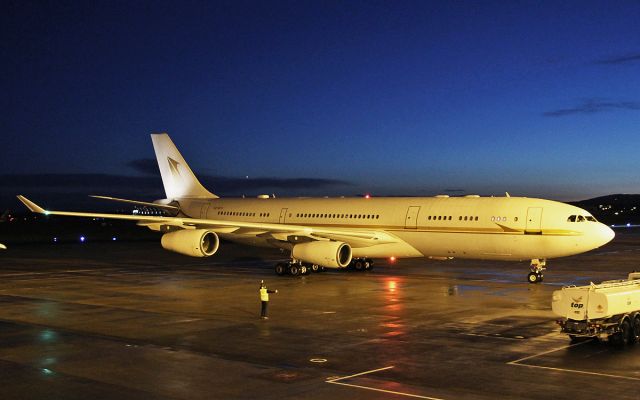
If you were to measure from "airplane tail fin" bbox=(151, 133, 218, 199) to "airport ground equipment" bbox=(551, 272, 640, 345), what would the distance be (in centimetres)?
3001

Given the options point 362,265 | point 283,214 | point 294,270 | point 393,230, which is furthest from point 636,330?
point 283,214

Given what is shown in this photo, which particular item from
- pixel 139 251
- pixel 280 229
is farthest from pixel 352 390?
pixel 139 251

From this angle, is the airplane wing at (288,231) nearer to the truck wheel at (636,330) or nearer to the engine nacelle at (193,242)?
the engine nacelle at (193,242)

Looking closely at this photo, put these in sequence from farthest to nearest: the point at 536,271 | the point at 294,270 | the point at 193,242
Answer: the point at 294,270
the point at 193,242
the point at 536,271

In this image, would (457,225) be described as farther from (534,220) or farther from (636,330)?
(636,330)

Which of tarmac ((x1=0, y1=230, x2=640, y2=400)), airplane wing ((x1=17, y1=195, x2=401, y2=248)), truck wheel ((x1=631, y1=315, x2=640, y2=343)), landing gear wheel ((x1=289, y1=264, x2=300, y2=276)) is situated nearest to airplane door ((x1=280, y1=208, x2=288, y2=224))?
airplane wing ((x1=17, y1=195, x2=401, y2=248))

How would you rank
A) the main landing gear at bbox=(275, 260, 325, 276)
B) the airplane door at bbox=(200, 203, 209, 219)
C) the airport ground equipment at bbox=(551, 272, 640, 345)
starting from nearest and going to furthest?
the airport ground equipment at bbox=(551, 272, 640, 345), the main landing gear at bbox=(275, 260, 325, 276), the airplane door at bbox=(200, 203, 209, 219)

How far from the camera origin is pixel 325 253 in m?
30.1

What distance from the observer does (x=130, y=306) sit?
73.9 feet

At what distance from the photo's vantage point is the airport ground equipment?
602 inches

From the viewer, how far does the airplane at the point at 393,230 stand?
28.2 meters

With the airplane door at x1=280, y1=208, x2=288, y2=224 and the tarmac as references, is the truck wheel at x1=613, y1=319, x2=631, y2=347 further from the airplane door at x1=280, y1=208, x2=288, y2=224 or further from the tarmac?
the airplane door at x1=280, y1=208, x2=288, y2=224

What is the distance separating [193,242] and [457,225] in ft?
38.3

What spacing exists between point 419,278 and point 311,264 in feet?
17.2
